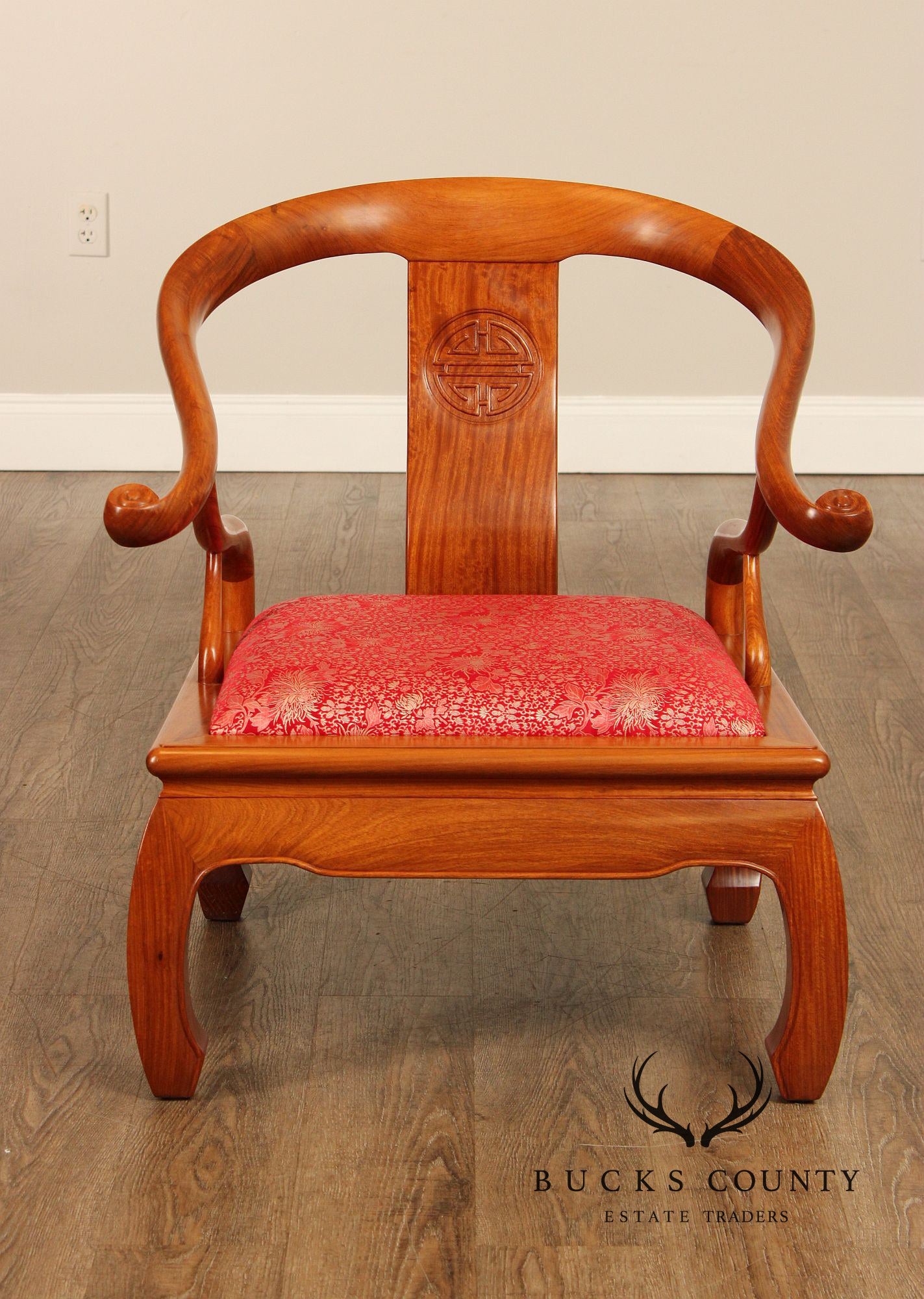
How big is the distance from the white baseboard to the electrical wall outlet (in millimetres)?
298

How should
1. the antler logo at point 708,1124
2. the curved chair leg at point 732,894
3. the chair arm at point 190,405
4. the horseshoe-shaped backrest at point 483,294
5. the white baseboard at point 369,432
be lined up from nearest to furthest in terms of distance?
the chair arm at point 190,405
the antler logo at point 708,1124
the horseshoe-shaped backrest at point 483,294
the curved chair leg at point 732,894
the white baseboard at point 369,432

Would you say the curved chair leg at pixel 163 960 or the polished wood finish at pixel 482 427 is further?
the polished wood finish at pixel 482 427

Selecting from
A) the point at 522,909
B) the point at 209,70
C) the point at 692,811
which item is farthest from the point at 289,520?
the point at 692,811

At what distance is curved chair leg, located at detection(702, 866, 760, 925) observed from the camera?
1.38 meters

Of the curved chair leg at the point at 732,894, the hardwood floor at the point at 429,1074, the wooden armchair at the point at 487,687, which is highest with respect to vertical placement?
the wooden armchair at the point at 487,687

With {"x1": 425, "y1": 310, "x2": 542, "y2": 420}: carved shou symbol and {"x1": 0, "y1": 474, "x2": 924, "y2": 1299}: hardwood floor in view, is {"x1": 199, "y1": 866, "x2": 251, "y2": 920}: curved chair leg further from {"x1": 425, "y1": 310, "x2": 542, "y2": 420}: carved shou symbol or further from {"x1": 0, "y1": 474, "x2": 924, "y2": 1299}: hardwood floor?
{"x1": 425, "y1": 310, "x2": 542, "y2": 420}: carved shou symbol

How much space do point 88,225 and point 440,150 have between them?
741 mm

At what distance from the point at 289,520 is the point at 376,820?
174 centimetres

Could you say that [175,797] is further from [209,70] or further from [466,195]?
[209,70]

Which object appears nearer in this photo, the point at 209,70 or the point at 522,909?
the point at 522,909

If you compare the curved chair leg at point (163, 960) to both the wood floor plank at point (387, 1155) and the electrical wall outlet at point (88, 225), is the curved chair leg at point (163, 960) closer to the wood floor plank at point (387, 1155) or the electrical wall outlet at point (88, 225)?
the wood floor plank at point (387, 1155)

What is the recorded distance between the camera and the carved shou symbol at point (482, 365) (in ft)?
4.20

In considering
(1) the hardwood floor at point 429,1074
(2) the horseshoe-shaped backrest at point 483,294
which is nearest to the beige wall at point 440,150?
(1) the hardwood floor at point 429,1074

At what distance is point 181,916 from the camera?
1.06 meters
